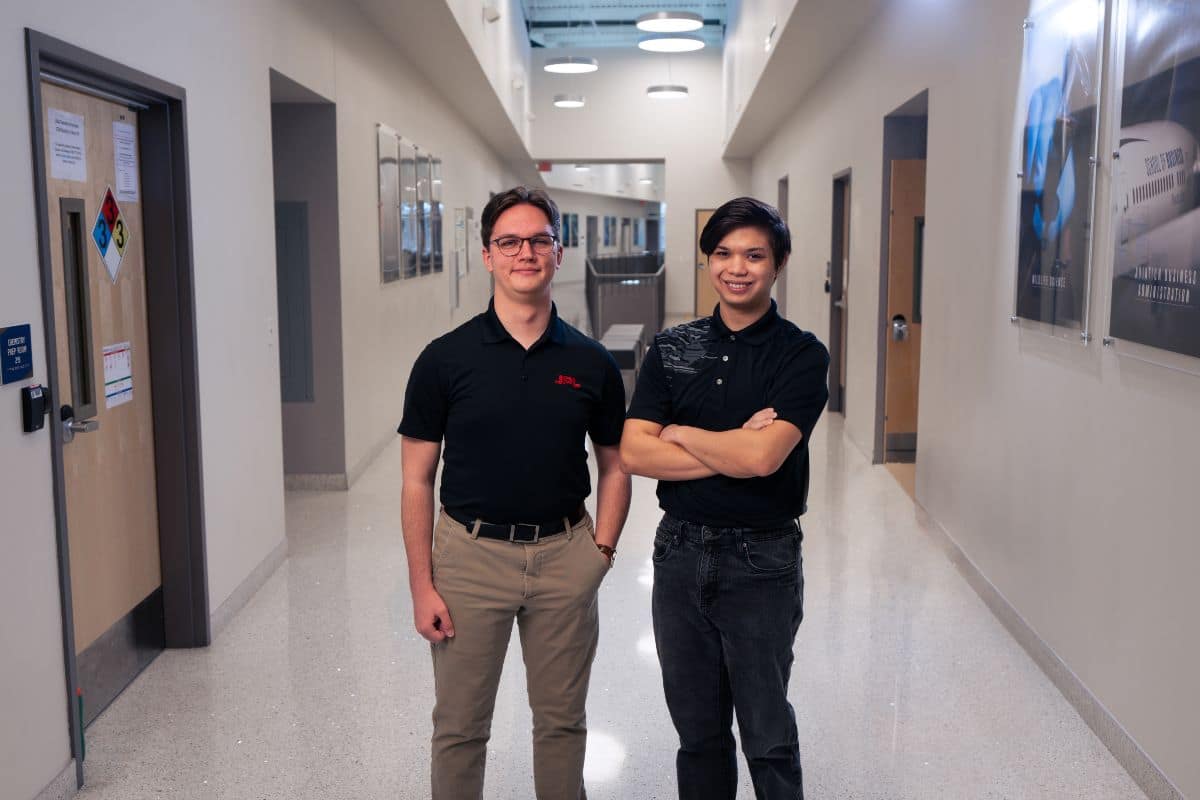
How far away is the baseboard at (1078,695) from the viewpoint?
3.00 meters

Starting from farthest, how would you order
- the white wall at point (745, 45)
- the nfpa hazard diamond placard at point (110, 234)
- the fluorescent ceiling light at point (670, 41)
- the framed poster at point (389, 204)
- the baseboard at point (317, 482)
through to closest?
the fluorescent ceiling light at point (670, 41) < the white wall at point (745, 45) < the framed poster at point (389, 204) < the baseboard at point (317, 482) < the nfpa hazard diamond placard at point (110, 234)

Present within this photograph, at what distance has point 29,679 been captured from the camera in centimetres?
284

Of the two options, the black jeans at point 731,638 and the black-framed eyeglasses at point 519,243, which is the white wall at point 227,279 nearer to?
the black-framed eyeglasses at point 519,243

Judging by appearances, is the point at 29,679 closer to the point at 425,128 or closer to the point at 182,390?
the point at 182,390

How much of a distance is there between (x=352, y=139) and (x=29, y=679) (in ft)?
16.1

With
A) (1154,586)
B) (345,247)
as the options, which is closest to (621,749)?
(1154,586)

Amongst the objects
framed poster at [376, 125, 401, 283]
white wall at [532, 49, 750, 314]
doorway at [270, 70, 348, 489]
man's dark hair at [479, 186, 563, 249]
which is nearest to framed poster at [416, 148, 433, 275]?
framed poster at [376, 125, 401, 283]

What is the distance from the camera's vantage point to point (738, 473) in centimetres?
218

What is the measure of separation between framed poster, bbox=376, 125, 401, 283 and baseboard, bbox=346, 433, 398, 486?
1.26m

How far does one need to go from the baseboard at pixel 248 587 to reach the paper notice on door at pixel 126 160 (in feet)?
5.33

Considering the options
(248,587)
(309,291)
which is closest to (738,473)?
(248,587)

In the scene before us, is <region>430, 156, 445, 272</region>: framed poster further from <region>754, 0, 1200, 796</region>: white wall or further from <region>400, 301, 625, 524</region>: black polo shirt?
<region>400, 301, 625, 524</region>: black polo shirt

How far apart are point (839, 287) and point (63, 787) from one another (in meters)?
8.35

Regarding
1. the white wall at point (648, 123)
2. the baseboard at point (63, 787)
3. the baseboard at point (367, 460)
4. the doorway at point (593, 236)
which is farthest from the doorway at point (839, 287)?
the doorway at point (593, 236)
